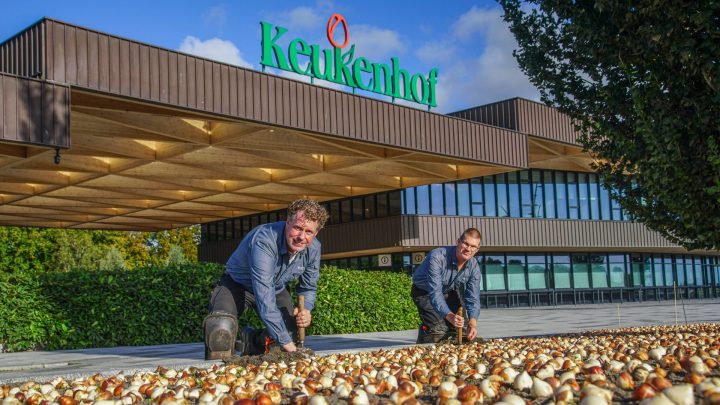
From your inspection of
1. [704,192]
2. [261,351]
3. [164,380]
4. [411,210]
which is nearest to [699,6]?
[704,192]

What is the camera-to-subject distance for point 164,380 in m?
4.74

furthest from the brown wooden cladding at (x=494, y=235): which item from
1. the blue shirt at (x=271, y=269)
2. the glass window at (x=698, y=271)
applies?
the blue shirt at (x=271, y=269)

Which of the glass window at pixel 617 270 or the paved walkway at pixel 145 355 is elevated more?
the glass window at pixel 617 270

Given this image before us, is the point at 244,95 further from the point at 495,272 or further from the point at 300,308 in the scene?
the point at 495,272

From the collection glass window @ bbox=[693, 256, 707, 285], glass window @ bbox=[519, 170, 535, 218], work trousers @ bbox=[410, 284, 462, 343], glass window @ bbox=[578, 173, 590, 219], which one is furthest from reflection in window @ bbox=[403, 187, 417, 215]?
glass window @ bbox=[693, 256, 707, 285]

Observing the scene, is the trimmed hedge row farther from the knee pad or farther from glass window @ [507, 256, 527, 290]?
glass window @ [507, 256, 527, 290]

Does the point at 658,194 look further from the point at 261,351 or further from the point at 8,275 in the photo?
the point at 8,275

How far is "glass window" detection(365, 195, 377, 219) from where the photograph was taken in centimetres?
3187

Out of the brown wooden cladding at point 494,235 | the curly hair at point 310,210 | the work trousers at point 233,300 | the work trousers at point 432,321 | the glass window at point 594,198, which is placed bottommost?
the work trousers at point 432,321

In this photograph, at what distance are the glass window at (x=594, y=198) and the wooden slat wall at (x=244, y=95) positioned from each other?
16500 mm

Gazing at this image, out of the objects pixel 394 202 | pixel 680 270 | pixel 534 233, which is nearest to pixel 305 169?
pixel 394 202

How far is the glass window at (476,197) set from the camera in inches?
1298

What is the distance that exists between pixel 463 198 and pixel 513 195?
10.7 feet

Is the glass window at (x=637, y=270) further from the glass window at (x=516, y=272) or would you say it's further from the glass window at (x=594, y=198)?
the glass window at (x=516, y=272)
